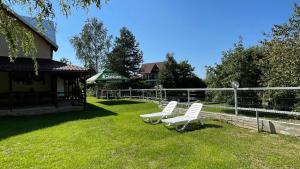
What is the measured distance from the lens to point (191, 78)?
33219mm

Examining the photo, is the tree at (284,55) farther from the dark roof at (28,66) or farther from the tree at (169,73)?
the tree at (169,73)

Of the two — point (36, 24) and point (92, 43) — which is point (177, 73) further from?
point (36, 24)

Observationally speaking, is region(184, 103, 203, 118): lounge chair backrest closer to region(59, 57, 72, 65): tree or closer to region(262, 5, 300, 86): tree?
region(262, 5, 300, 86): tree

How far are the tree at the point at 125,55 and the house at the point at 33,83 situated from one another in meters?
21.0

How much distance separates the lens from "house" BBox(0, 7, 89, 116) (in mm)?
15130

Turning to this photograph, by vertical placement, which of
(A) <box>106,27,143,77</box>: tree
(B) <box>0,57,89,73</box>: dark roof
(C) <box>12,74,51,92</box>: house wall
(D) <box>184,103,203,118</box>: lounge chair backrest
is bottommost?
(D) <box>184,103,203,118</box>: lounge chair backrest

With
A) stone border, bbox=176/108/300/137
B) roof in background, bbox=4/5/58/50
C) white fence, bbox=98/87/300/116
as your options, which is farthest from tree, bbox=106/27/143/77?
stone border, bbox=176/108/300/137

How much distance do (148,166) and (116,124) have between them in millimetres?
5278

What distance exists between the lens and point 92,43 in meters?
47.0

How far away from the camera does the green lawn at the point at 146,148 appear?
19.4ft

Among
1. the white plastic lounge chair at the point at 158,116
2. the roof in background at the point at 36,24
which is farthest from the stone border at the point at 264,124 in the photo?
the roof in background at the point at 36,24

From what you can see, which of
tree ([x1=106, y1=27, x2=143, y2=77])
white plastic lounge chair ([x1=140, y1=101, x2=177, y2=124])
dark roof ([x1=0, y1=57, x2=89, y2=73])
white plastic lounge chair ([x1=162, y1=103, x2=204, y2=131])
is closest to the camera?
white plastic lounge chair ([x1=162, y1=103, x2=204, y2=131])

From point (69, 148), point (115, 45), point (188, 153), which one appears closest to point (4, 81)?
point (69, 148)

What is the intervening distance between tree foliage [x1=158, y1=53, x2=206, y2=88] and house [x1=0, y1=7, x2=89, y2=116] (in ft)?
46.5
